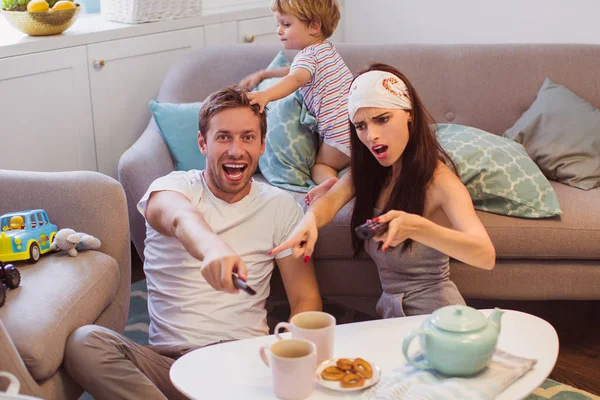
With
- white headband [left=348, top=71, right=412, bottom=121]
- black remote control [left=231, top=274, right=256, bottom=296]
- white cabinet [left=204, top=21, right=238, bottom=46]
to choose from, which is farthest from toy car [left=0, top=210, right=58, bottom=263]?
white cabinet [left=204, top=21, right=238, bottom=46]

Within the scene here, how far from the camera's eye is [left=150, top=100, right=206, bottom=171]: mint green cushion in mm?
2842

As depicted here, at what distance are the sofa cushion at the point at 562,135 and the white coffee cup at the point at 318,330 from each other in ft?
4.86

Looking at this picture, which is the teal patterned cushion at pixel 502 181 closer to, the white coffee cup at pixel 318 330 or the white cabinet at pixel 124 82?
the white coffee cup at pixel 318 330

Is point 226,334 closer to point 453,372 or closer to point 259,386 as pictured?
point 259,386

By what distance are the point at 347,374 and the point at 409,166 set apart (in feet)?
2.34

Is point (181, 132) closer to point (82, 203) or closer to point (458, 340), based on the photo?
point (82, 203)

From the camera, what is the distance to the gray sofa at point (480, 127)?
2.49m

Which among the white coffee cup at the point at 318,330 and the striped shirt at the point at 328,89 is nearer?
the white coffee cup at the point at 318,330

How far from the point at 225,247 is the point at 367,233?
1.08 ft

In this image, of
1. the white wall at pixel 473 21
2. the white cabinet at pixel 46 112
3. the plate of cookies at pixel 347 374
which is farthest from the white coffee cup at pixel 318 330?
the white wall at pixel 473 21

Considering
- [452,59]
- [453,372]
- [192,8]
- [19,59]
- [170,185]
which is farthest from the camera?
[192,8]

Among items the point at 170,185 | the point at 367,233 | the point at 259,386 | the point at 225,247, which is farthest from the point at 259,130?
the point at 259,386

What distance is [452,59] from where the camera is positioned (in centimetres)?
307

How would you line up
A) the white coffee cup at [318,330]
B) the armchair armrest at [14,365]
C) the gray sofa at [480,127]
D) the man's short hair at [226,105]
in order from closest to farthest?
the white coffee cup at [318,330], the armchair armrest at [14,365], the man's short hair at [226,105], the gray sofa at [480,127]
